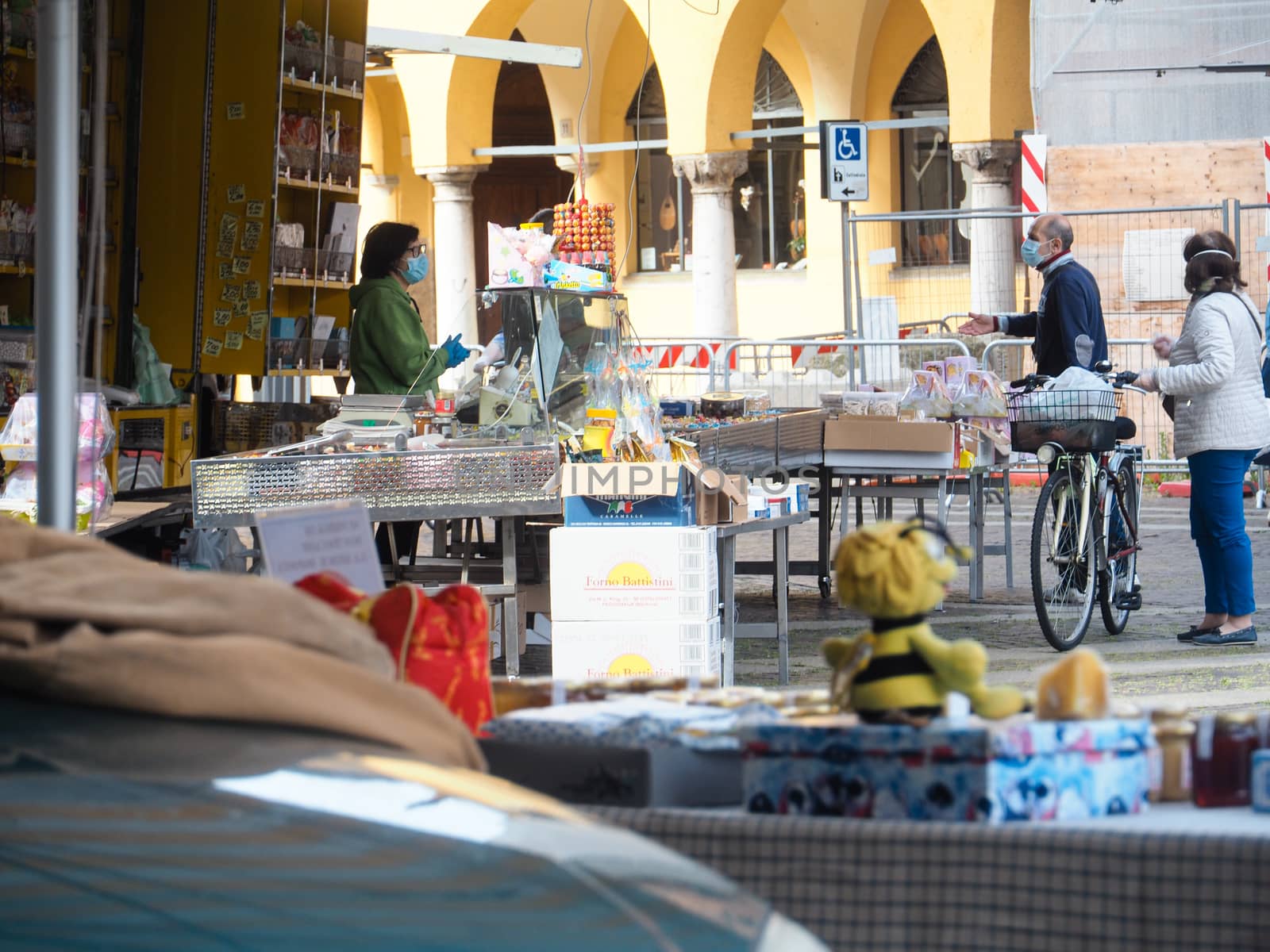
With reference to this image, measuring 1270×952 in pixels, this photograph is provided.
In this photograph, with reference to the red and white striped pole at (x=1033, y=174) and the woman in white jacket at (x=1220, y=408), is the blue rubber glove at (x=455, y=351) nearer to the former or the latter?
the woman in white jacket at (x=1220, y=408)

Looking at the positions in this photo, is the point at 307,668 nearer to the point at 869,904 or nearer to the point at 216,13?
the point at 869,904

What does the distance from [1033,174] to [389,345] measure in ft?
25.3

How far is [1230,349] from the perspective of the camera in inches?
299

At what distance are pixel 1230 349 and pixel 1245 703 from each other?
182cm

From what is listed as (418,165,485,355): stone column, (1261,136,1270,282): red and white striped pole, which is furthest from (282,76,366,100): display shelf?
(418,165,485,355): stone column

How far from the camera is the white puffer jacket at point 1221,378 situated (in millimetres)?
7586

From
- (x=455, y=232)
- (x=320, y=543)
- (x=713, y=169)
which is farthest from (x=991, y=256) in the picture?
(x=320, y=543)

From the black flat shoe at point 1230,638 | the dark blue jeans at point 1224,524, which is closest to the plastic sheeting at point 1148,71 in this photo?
the dark blue jeans at point 1224,524

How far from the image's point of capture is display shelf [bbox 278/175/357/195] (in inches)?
389

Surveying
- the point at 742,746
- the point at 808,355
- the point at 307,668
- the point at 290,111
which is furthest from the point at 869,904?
the point at 808,355

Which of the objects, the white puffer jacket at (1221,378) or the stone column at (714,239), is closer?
the white puffer jacket at (1221,378)

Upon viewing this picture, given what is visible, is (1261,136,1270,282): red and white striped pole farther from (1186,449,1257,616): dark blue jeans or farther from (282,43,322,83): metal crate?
(282,43,322,83): metal crate

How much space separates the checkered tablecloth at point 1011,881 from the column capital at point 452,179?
20364mm

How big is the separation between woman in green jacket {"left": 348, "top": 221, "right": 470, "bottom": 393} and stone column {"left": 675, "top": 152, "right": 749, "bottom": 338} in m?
11.9
